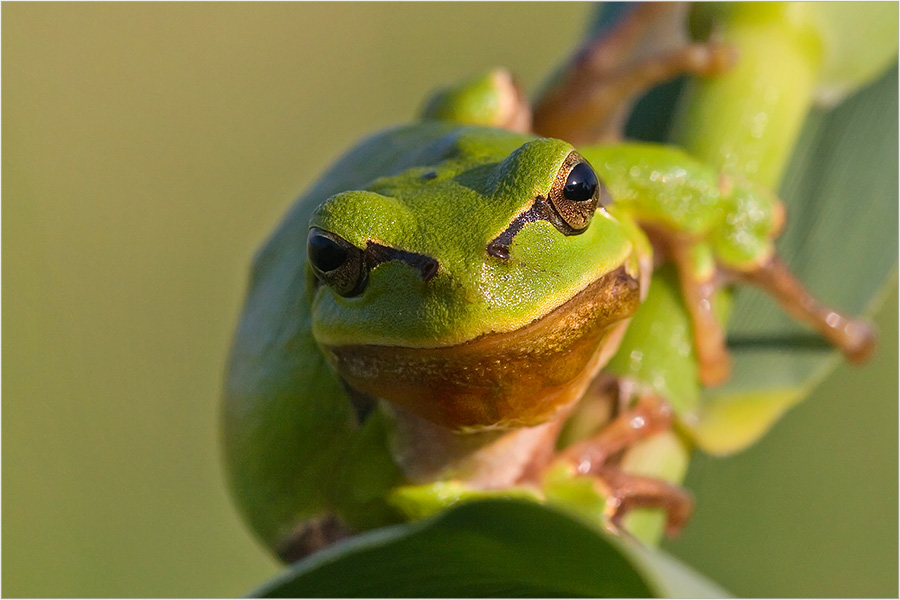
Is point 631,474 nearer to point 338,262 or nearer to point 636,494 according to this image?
point 636,494

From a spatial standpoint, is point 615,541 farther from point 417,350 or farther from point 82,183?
point 82,183

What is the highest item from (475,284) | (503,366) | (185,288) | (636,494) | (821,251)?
(475,284)

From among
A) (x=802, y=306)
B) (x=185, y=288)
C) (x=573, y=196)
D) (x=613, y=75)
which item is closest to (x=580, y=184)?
(x=573, y=196)

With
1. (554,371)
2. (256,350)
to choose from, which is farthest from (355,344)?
(256,350)

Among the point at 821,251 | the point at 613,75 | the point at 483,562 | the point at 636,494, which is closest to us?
the point at 483,562

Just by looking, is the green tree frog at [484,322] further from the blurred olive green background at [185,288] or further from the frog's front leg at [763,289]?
the blurred olive green background at [185,288]

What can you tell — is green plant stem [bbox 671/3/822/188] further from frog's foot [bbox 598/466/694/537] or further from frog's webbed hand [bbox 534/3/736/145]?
frog's foot [bbox 598/466/694/537]

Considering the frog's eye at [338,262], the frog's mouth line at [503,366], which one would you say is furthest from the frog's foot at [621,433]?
the frog's eye at [338,262]
